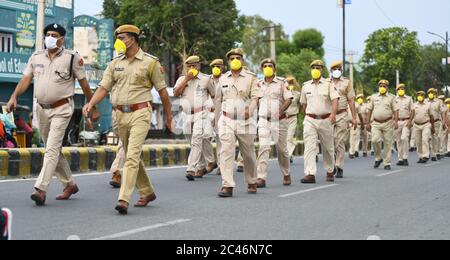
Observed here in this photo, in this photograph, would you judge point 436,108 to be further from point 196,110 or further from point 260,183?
point 260,183

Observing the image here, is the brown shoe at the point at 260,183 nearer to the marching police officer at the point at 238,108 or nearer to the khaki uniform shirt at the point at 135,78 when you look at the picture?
the marching police officer at the point at 238,108

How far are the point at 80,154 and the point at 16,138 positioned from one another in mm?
3325

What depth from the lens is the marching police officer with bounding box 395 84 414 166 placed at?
2034 cm

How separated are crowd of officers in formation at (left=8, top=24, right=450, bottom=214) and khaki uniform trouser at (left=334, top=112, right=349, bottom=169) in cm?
2

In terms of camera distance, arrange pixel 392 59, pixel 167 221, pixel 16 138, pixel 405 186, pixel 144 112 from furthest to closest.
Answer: pixel 392 59, pixel 16 138, pixel 405 186, pixel 144 112, pixel 167 221

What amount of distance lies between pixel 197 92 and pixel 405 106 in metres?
8.73

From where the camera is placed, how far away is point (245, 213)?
879 cm

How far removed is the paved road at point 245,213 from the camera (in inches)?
287

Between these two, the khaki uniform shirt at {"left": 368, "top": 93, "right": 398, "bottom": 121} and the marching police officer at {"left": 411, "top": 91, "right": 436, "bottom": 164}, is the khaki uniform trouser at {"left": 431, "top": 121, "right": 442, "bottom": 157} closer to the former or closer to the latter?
the marching police officer at {"left": 411, "top": 91, "right": 436, "bottom": 164}

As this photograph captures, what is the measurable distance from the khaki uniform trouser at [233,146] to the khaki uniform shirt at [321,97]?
2.78 m

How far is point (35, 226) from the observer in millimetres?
7516
